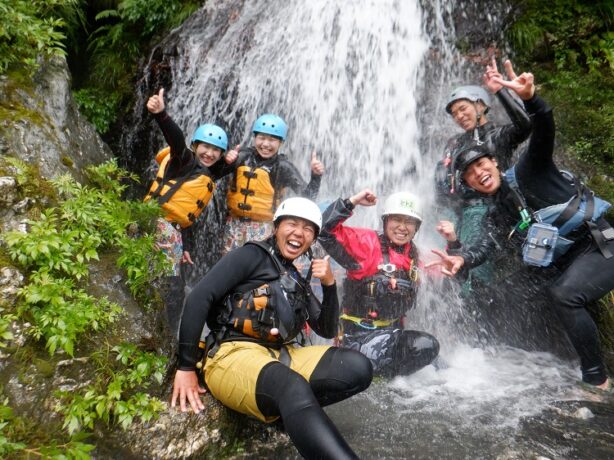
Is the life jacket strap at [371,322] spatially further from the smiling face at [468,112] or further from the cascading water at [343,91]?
the smiling face at [468,112]

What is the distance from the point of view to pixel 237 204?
6164 millimetres

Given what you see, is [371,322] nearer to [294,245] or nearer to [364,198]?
[364,198]

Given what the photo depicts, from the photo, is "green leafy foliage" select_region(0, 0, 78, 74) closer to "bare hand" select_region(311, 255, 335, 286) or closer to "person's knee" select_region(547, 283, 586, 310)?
"bare hand" select_region(311, 255, 335, 286)

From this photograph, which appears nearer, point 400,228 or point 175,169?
Result: point 400,228

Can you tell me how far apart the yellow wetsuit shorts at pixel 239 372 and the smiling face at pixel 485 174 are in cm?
283

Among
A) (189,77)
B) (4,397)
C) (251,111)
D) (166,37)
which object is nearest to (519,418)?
(4,397)

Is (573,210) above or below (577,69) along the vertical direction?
below

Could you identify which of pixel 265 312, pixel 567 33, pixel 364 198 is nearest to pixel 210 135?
pixel 364 198

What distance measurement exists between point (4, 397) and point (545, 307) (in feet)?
19.3

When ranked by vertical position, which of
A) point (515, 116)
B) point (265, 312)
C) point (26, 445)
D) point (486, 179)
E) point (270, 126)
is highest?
point (270, 126)

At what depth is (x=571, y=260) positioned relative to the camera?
482cm

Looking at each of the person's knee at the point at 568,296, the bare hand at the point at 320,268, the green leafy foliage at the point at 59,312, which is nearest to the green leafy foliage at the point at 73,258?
the green leafy foliage at the point at 59,312

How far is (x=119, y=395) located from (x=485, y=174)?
411 centimetres

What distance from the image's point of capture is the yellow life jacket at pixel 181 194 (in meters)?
5.36
